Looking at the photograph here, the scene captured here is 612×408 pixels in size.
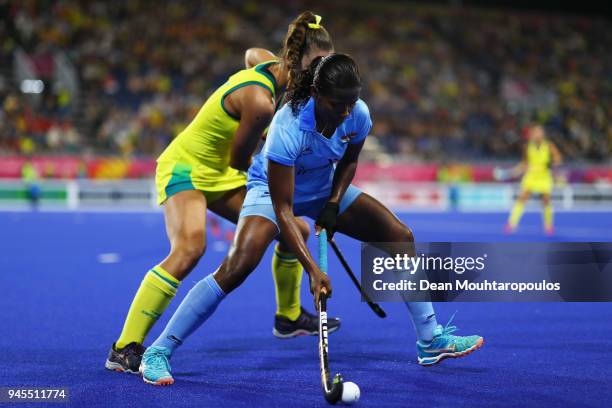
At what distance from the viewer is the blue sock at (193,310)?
14.1 ft

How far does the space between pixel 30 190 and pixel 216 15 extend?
10.7 metres

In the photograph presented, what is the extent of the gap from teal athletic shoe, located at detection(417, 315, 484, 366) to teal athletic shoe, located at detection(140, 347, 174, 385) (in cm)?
152

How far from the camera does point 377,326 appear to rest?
6.02m

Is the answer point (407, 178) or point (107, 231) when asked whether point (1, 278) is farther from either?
point (407, 178)

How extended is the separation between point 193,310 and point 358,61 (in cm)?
2318

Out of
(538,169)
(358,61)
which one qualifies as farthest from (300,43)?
(358,61)

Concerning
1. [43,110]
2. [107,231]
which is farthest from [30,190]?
[107,231]

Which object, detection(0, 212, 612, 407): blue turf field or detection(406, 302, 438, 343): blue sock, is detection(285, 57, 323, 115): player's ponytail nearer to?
detection(406, 302, 438, 343): blue sock

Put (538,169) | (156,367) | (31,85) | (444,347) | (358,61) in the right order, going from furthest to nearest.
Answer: (358,61) → (31,85) → (538,169) → (444,347) → (156,367)

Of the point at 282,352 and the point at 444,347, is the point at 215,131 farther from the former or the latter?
the point at 444,347

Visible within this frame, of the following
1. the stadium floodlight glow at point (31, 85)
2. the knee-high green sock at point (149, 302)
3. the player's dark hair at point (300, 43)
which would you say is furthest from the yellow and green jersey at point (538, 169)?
the stadium floodlight glow at point (31, 85)

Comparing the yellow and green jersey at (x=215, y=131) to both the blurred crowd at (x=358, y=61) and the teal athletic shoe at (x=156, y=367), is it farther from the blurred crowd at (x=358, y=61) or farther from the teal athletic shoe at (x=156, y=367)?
the blurred crowd at (x=358, y=61)

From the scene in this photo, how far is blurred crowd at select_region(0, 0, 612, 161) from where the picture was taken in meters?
A: 21.7

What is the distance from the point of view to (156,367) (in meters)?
4.25
